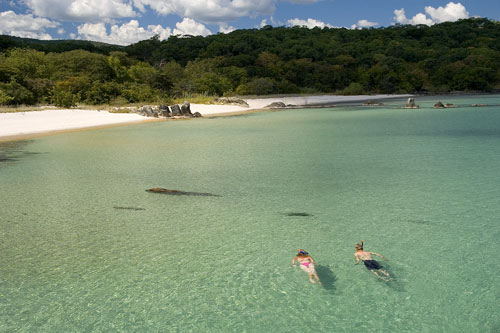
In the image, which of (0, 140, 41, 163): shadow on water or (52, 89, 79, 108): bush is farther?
(52, 89, 79, 108): bush

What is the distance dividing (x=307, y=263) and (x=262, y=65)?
84.5m

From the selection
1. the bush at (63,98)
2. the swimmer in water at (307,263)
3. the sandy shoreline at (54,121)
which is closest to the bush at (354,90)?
the sandy shoreline at (54,121)

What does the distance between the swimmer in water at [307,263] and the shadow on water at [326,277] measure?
3.8 inches

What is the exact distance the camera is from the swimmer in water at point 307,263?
662cm

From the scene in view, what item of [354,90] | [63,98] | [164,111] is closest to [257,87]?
[354,90]

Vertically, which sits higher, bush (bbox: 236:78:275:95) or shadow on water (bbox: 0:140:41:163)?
bush (bbox: 236:78:275:95)

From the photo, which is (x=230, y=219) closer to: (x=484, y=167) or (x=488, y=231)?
(x=488, y=231)

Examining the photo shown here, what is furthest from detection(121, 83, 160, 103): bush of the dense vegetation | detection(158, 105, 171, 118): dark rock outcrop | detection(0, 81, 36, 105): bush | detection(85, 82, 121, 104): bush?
detection(0, 81, 36, 105): bush

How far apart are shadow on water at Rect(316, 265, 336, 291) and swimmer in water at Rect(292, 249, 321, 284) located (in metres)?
0.10

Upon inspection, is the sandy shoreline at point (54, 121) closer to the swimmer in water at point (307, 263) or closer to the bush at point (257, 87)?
the swimmer in water at point (307, 263)

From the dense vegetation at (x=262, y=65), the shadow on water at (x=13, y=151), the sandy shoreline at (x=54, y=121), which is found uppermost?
the dense vegetation at (x=262, y=65)

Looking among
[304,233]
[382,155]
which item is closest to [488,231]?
[304,233]

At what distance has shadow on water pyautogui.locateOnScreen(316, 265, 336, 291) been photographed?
20.8 feet

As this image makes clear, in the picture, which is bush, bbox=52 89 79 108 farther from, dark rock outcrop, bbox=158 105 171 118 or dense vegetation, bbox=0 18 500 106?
dark rock outcrop, bbox=158 105 171 118
